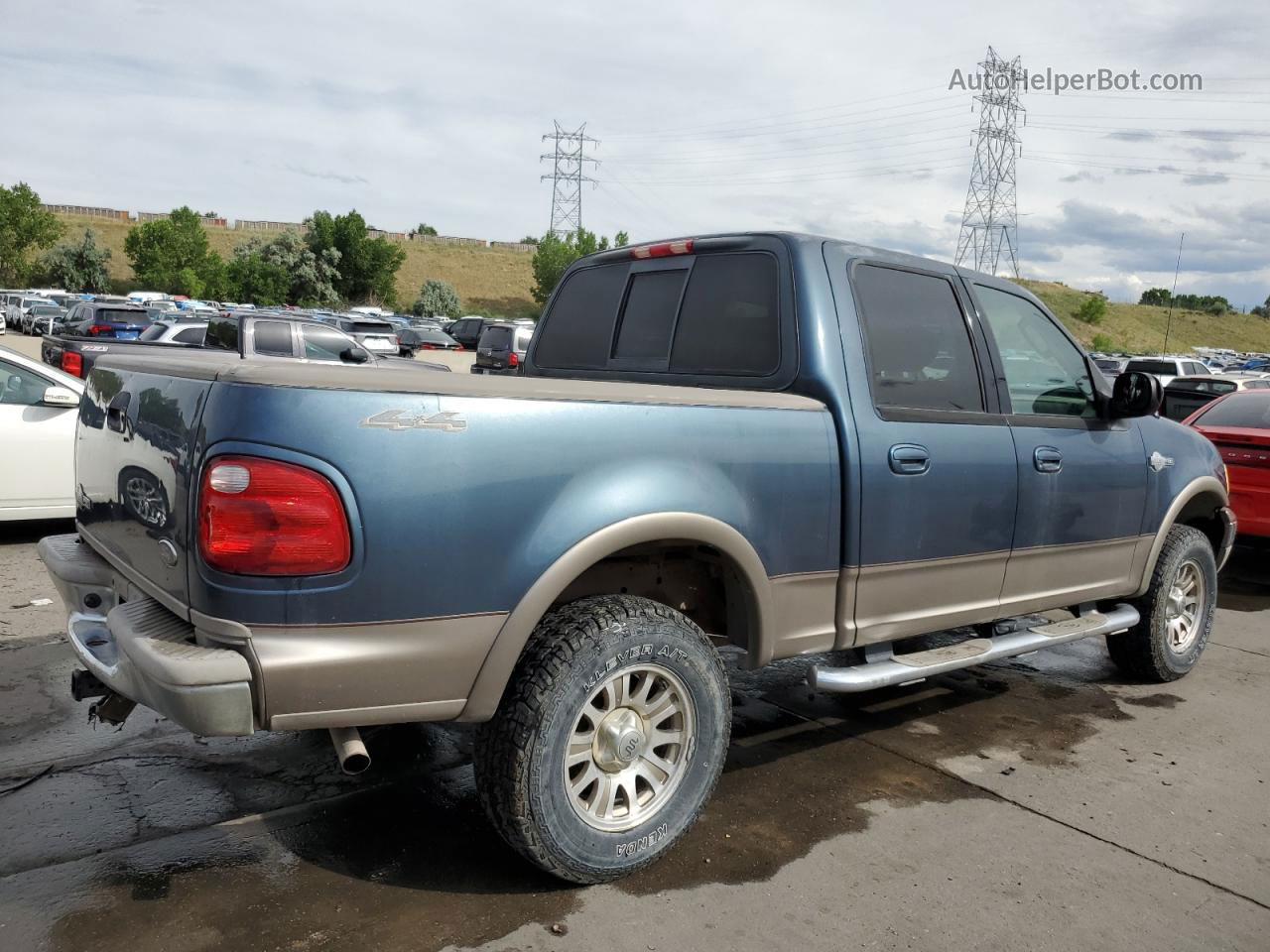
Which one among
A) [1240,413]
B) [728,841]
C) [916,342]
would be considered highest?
[916,342]

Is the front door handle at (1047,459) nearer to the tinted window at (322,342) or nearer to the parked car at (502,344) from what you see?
the tinted window at (322,342)

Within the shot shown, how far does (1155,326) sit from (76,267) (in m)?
110

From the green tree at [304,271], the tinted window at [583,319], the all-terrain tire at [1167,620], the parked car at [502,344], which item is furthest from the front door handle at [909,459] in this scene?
the green tree at [304,271]

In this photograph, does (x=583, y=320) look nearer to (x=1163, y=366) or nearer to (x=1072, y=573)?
(x=1072, y=573)

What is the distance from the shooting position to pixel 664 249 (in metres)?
4.24

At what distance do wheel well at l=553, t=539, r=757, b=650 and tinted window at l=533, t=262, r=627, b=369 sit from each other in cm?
121

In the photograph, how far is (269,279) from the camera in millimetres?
77875

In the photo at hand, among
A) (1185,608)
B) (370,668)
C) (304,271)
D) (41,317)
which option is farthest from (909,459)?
(304,271)

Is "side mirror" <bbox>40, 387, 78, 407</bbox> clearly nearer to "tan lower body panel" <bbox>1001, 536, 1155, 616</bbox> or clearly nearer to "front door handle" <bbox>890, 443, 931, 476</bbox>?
"front door handle" <bbox>890, 443, 931, 476</bbox>

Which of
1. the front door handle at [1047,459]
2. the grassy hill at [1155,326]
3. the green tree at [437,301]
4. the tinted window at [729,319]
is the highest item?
the grassy hill at [1155,326]

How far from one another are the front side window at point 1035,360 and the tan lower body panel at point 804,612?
137 cm

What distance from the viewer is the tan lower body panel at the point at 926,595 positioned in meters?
3.75

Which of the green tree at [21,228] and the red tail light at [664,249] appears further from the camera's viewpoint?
the green tree at [21,228]

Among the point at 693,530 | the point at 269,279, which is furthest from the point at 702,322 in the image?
the point at 269,279
